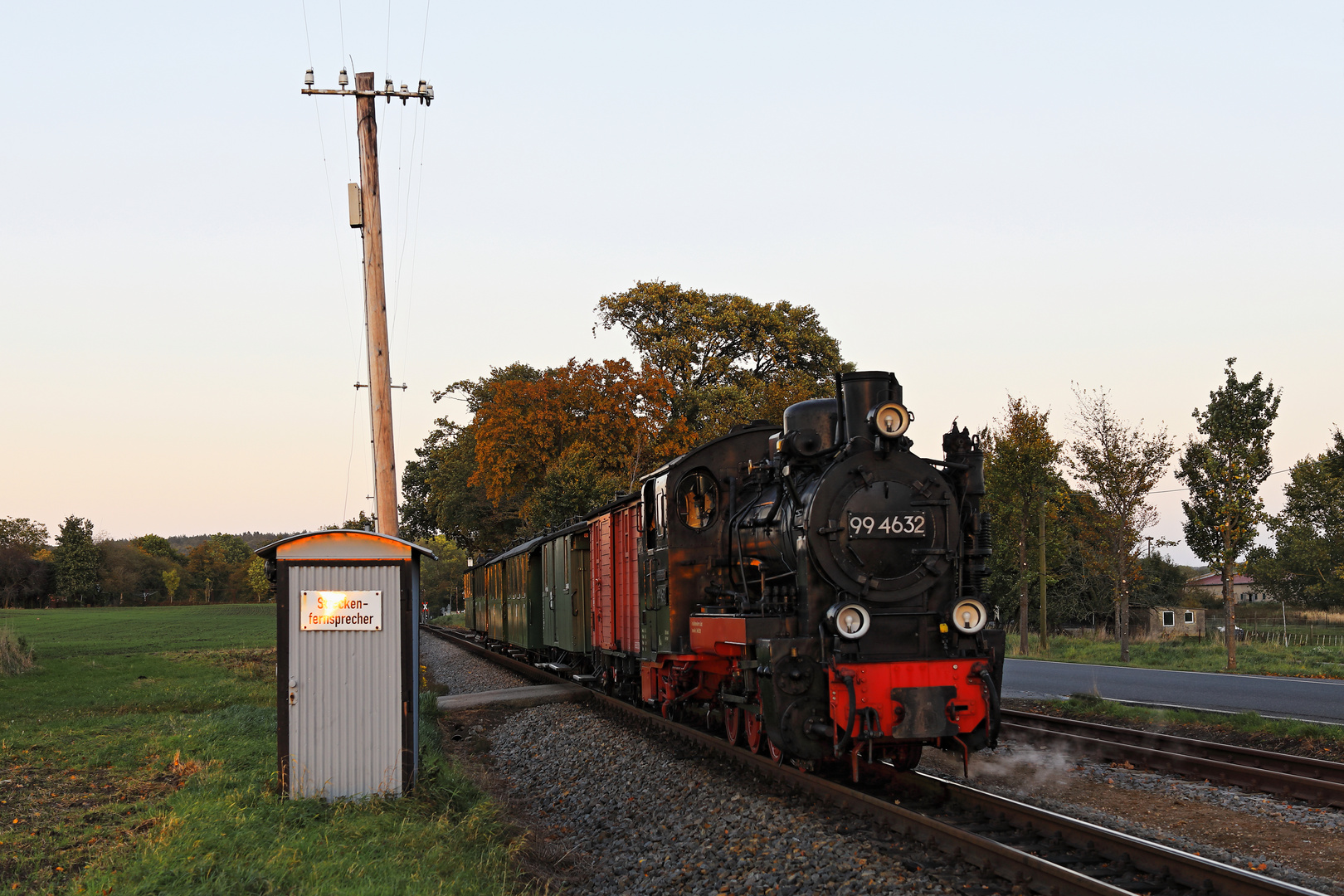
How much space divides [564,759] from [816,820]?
451cm

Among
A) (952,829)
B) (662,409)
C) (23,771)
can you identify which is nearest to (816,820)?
(952,829)

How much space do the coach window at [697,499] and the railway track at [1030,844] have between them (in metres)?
3.22

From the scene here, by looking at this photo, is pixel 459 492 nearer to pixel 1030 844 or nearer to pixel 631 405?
pixel 631 405

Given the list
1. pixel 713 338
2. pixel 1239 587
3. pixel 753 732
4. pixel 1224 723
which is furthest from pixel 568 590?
pixel 1239 587

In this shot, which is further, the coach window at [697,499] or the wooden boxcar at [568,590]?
the wooden boxcar at [568,590]

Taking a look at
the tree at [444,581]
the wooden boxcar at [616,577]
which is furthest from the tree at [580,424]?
the tree at [444,581]

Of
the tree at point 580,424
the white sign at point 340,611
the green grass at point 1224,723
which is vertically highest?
the tree at point 580,424

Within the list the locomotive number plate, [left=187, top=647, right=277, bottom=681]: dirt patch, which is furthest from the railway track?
[left=187, top=647, right=277, bottom=681]: dirt patch

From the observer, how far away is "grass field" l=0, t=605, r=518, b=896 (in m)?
5.82

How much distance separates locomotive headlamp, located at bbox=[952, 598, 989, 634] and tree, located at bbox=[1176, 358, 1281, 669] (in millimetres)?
12739

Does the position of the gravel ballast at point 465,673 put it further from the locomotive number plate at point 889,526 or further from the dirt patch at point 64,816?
the locomotive number plate at point 889,526

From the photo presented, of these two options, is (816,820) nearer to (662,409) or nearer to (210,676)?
(210,676)

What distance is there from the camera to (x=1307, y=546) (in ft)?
219

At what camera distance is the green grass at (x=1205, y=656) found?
20516 mm
